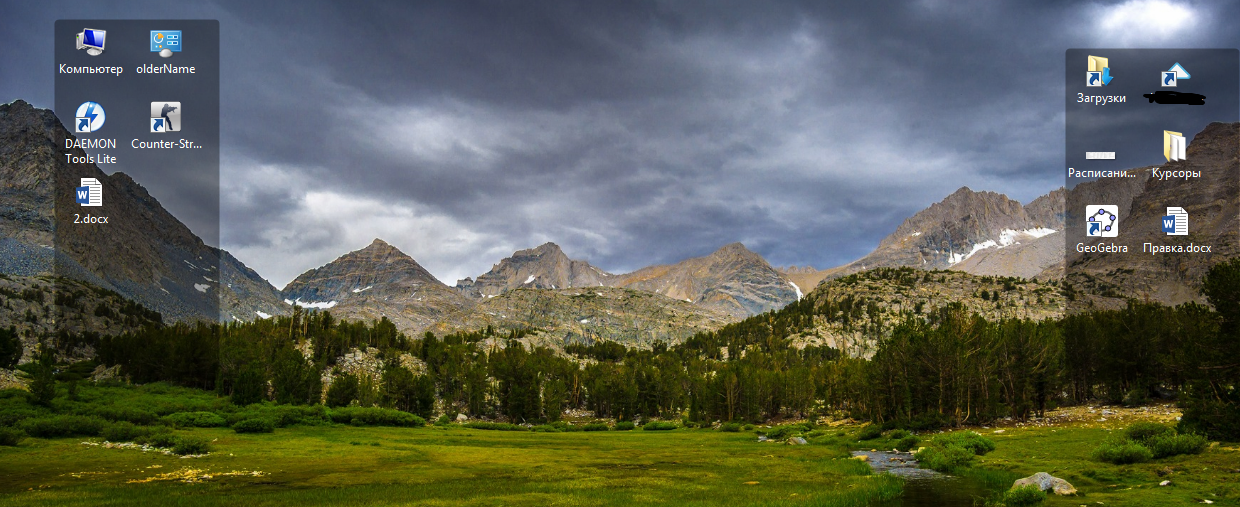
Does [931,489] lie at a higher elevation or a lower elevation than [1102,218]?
lower

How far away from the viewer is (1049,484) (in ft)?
92.2

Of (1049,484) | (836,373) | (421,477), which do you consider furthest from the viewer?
(836,373)

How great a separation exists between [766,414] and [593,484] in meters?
122

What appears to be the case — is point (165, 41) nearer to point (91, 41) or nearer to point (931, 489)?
point (91, 41)

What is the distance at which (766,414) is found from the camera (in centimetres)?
14812

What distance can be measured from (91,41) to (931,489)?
71360mm

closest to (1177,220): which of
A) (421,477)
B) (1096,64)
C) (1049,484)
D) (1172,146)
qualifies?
(1172,146)

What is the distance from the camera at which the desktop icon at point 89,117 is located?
4578 centimetres

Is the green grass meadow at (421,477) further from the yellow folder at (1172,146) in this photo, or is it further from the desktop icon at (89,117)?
the yellow folder at (1172,146)

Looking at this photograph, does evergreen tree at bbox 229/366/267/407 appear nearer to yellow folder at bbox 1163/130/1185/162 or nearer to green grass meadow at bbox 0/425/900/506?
green grass meadow at bbox 0/425/900/506

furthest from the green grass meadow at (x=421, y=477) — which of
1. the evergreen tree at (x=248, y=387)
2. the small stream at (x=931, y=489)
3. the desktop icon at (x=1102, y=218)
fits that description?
the evergreen tree at (x=248, y=387)

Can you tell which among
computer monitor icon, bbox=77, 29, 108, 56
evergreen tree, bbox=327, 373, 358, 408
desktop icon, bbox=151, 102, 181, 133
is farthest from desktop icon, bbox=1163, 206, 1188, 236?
evergreen tree, bbox=327, 373, 358, 408

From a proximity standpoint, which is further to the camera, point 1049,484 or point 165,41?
point 165,41

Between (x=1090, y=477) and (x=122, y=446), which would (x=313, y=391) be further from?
(x=1090, y=477)
